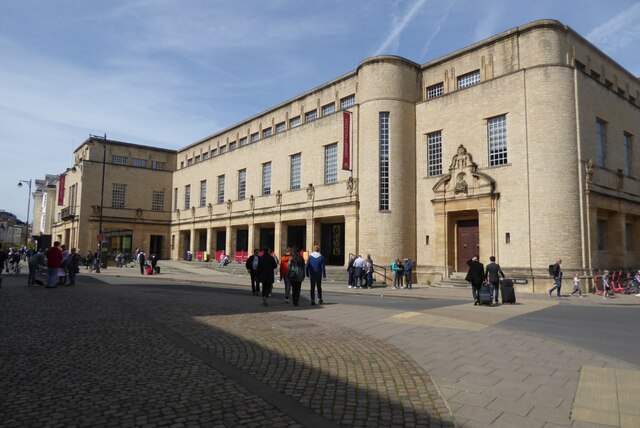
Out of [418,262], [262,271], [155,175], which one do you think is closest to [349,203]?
[418,262]

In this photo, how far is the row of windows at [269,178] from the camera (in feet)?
104

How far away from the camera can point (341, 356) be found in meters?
6.74

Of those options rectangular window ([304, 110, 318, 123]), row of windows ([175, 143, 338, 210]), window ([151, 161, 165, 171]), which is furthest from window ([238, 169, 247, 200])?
window ([151, 161, 165, 171])

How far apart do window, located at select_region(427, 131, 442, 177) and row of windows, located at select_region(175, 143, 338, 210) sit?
6804 mm

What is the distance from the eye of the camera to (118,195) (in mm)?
52219

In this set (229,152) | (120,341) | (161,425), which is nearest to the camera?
(161,425)

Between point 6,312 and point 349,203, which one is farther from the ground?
point 349,203

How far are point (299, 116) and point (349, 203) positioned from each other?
39.4ft

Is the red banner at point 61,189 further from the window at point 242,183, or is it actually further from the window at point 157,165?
the window at point 242,183

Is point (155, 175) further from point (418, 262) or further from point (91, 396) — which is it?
point (91, 396)

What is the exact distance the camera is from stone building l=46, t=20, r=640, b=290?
21.4 m

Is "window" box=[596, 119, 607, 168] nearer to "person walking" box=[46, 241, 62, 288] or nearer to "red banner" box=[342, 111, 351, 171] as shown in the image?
"red banner" box=[342, 111, 351, 171]

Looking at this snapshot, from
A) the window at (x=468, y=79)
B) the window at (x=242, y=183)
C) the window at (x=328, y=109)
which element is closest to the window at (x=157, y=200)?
the window at (x=242, y=183)

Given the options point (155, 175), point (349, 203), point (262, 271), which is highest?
point (155, 175)
